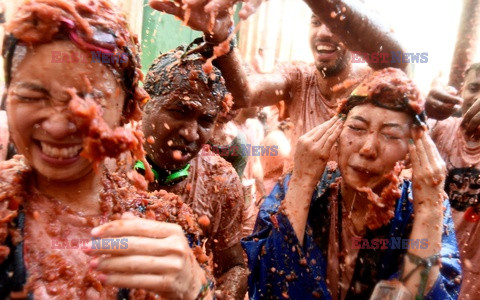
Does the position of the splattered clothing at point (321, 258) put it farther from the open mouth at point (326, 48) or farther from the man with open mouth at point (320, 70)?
the open mouth at point (326, 48)

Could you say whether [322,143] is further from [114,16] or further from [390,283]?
[114,16]

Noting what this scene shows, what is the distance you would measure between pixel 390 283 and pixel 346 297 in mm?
307

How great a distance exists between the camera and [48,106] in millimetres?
1349

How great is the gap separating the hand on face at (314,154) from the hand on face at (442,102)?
1301mm

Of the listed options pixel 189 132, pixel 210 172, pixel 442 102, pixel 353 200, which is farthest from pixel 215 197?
Result: pixel 442 102

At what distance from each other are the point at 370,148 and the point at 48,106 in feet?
5.30

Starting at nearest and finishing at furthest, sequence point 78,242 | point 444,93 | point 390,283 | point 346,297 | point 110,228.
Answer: point 110,228
point 78,242
point 390,283
point 346,297
point 444,93

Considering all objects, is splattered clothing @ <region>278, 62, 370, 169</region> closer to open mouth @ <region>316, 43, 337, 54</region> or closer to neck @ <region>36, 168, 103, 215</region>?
open mouth @ <region>316, 43, 337, 54</region>

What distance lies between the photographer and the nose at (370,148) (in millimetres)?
2227

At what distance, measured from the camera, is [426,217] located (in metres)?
2.22

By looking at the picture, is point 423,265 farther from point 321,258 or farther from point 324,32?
point 324,32

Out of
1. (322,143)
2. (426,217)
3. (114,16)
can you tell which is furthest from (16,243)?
(426,217)

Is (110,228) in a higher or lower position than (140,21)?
lower

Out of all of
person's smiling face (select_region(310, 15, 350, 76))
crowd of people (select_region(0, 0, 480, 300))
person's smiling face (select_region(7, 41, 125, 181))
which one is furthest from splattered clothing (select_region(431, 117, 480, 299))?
person's smiling face (select_region(7, 41, 125, 181))
